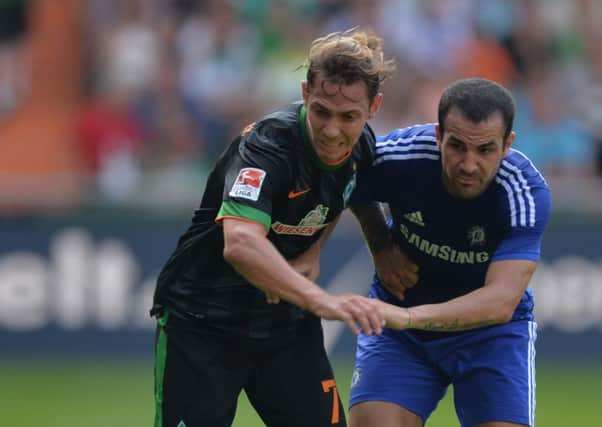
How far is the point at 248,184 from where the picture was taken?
572 centimetres

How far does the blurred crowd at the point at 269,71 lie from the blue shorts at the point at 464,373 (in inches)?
264

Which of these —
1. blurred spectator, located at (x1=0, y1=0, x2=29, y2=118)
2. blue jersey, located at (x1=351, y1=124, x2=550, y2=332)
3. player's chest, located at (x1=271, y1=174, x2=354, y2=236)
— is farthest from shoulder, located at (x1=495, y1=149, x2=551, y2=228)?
blurred spectator, located at (x1=0, y1=0, x2=29, y2=118)

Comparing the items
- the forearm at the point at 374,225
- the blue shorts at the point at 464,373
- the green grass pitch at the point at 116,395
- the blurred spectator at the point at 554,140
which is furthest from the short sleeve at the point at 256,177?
the blurred spectator at the point at 554,140

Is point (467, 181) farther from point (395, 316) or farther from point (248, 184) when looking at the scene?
point (248, 184)

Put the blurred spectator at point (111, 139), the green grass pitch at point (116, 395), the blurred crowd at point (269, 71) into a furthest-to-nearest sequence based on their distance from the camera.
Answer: the blurred crowd at point (269, 71), the blurred spectator at point (111, 139), the green grass pitch at point (116, 395)

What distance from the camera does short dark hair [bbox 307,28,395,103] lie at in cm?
571

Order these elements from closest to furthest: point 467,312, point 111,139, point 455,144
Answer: point 467,312 → point 455,144 → point 111,139

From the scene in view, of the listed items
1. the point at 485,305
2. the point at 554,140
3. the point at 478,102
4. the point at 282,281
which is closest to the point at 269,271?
the point at 282,281

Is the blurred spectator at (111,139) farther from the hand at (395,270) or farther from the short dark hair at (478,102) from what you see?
the short dark hair at (478,102)

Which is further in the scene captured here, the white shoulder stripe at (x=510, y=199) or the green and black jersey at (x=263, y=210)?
the white shoulder stripe at (x=510, y=199)

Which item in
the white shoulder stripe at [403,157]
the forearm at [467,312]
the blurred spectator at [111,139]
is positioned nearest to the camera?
the forearm at [467,312]

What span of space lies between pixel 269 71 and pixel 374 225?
291 inches

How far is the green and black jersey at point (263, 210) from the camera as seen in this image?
583 cm

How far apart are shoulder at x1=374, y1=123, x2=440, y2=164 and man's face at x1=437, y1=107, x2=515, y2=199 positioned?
0.81 feet
